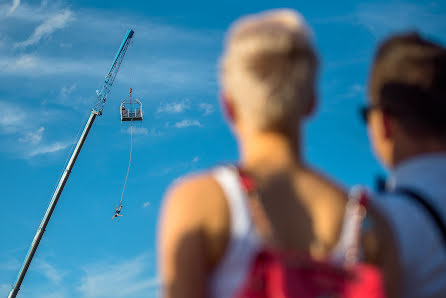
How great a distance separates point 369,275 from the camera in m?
2.89

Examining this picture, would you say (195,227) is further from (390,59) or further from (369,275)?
(390,59)

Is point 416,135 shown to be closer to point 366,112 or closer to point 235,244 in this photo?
point 366,112

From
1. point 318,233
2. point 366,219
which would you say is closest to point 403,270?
point 366,219

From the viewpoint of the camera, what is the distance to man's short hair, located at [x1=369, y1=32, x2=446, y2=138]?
421cm

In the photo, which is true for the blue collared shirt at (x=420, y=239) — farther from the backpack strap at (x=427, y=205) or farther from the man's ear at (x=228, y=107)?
the man's ear at (x=228, y=107)

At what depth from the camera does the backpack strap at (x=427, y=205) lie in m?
3.79

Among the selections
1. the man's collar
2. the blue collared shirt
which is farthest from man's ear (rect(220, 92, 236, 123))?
the man's collar

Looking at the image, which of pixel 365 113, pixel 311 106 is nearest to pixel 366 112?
pixel 365 113

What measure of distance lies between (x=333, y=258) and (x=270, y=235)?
0.36m

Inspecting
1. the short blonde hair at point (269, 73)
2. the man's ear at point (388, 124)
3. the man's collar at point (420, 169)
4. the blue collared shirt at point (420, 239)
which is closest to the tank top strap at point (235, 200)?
the short blonde hair at point (269, 73)

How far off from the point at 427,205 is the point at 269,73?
153cm

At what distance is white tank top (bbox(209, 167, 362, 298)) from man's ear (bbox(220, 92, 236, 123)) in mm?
430

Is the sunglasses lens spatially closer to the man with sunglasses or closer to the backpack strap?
the man with sunglasses

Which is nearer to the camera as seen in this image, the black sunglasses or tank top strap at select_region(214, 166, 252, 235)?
tank top strap at select_region(214, 166, 252, 235)
